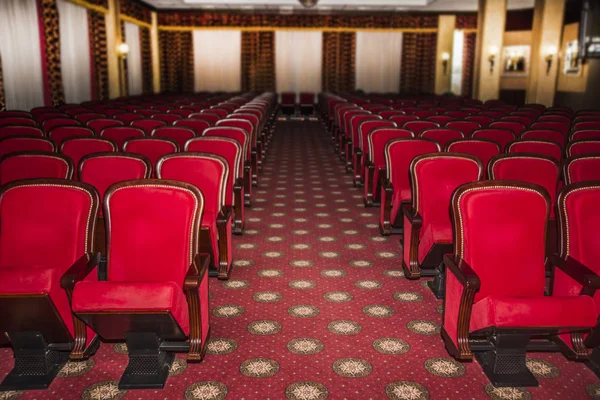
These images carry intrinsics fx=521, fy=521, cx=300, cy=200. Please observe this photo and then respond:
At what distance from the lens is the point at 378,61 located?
21.9m

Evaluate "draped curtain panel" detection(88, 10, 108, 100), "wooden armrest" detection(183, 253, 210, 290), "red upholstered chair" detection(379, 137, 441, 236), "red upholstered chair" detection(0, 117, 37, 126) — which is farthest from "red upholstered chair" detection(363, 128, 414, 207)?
"draped curtain panel" detection(88, 10, 108, 100)

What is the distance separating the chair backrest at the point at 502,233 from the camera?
2732mm

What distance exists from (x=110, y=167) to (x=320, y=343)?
1.91m

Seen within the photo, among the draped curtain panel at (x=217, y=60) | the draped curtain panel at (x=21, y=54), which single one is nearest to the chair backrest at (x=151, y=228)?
the draped curtain panel at (x=21, y=54)

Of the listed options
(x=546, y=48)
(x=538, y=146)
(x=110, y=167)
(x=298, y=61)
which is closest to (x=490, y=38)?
(x=546, y=48)

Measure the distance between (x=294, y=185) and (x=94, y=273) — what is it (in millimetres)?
4813

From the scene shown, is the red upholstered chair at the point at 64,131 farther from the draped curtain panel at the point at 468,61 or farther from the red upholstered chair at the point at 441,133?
the draped curtain panel at the point at 468,61

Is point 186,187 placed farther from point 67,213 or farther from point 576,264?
point 576,264

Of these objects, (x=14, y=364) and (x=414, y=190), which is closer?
(x=14, y=364)

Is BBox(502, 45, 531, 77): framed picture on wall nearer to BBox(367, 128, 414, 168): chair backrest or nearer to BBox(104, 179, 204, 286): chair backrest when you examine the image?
BBox(367, 128, 414, 168): chair backrest

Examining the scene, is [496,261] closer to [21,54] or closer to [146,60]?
[21,54]

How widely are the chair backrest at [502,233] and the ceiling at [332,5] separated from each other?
16.4 meters

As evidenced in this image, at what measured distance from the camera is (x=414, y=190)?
148 inches

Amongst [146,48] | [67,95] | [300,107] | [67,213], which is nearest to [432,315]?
[67,213]
